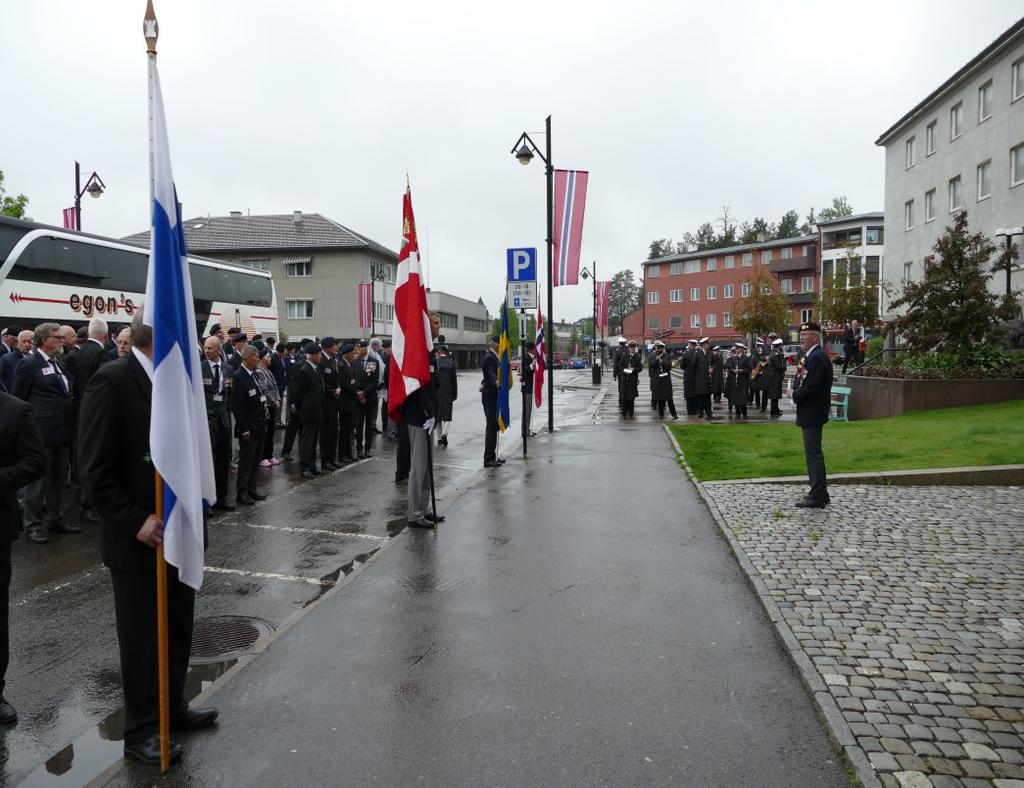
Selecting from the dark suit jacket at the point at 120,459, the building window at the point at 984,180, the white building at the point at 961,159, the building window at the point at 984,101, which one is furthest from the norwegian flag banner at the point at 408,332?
the building window at the point at 984,101

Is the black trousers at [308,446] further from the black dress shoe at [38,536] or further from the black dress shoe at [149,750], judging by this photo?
the black dress shoe at [149,750]

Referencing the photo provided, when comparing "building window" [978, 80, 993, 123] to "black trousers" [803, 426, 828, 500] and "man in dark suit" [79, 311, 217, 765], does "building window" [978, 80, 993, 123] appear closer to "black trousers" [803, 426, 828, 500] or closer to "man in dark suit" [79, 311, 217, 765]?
"black trousers" [803, 426, 828, 500]

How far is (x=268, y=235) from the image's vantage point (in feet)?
211

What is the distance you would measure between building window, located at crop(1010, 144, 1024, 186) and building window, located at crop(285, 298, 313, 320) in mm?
48217

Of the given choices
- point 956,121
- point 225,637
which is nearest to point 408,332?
point 225,637

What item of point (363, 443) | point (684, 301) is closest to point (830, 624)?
point (363, 443)

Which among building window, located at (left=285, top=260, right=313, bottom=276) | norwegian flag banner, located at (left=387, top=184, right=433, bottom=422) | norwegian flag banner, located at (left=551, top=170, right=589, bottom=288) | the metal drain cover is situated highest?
building window, located at (left=285, top=260, right=313, bottom=276)

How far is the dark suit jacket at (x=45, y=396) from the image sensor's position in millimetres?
8094

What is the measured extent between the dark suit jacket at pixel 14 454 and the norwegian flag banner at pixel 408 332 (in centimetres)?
447

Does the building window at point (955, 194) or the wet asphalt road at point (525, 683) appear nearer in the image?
the wet asphalt road at point (525, 683)

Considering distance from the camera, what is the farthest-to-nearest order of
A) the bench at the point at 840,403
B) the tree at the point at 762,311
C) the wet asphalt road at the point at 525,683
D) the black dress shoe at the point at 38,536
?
1. the tree at the point at 762,311
2. the bench at the point at 840,403
3. the black dress shoe at the point at 38,536
4. the wet asphalt road at the point at 525,683

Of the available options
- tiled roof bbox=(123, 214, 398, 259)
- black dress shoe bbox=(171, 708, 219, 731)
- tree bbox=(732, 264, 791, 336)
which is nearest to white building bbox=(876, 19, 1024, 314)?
tree bbox=(732, 264, 791, 336)

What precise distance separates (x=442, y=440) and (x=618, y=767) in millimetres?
12341

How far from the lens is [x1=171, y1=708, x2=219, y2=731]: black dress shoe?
3955 mm
